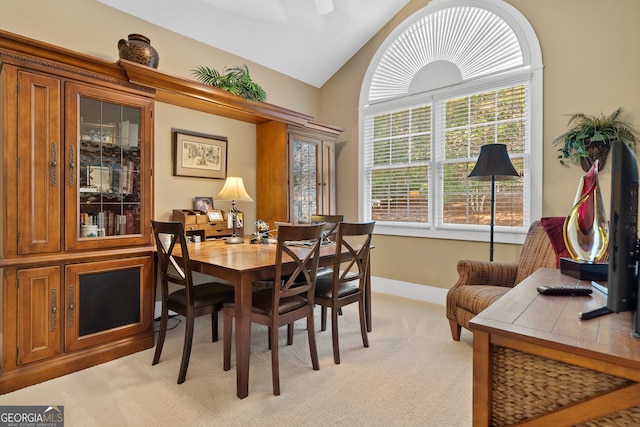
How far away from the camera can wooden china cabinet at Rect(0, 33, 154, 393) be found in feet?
6.57

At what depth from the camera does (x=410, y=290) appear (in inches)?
159

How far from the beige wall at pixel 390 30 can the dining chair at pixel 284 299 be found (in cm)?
166

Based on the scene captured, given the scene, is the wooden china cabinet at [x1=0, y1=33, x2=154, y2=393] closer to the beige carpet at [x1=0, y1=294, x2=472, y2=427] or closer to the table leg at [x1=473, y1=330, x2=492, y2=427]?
the beige carpet at [x1=0, y1=294, x2=472, y2=427]

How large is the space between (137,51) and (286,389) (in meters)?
2.70

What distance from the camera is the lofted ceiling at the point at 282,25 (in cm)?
312

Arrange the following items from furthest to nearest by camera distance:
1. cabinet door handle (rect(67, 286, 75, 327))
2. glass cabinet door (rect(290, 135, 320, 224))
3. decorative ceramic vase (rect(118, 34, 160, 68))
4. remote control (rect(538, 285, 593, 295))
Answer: glass cabinet door (rect(290, 135, 320, 224)) < decorative ceramic vase (rect(118, 34, 160, 68)) < cabinet door handle (rect(67, 286, 75, 327)) < remote control (rect(538, 285, 593, 295))

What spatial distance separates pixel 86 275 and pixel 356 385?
200 centimetres

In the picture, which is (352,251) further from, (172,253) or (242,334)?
(172,253)

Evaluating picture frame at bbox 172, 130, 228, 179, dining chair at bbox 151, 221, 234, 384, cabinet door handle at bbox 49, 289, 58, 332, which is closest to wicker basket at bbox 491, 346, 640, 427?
dining chair at bbox 151, 221, 234, 384

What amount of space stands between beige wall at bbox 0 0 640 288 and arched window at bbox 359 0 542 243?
0.13 m

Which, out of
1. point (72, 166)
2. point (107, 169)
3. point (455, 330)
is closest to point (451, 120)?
point (455, 330)

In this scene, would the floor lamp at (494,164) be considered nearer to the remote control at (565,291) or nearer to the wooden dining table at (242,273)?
the wooden dining table at (242,273)

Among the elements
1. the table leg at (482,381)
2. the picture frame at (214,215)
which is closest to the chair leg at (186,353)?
the picture frame at (214,215)

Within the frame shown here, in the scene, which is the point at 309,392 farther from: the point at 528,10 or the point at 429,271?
the point at 528,10
